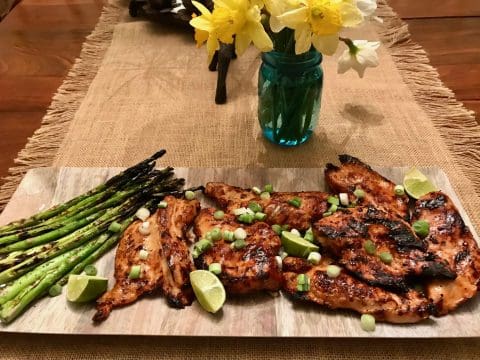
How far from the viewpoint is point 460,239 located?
1.71 metres

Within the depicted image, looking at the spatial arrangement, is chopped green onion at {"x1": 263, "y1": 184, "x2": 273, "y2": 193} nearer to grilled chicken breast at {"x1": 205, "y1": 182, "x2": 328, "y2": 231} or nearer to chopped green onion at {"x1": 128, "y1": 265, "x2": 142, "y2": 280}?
grilled chicken breast at {"x1": 205, "y1": 182, "x2": 328, "y2": 231}

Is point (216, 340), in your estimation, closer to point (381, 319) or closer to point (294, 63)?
point (381, 319)

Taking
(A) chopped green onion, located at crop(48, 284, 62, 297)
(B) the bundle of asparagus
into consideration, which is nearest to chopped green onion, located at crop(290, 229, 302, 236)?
(B) the bundle of asparagus

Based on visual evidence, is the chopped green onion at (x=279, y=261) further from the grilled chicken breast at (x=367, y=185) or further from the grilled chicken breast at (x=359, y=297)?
the grilled chicken breast at (x=367, y=185)

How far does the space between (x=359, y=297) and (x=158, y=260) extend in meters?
0.74

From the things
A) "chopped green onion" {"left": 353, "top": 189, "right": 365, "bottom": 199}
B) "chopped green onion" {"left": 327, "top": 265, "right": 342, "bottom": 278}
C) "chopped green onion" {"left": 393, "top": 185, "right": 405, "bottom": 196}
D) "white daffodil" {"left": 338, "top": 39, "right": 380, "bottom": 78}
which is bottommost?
"chopped green onion" {"left": 327, "top": 265, "right": 342, "bottom": 278}

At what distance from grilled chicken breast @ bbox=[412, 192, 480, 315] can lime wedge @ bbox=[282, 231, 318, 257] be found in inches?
17.1

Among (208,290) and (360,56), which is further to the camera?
(360,56)

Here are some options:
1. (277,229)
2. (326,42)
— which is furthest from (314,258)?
(326,42)

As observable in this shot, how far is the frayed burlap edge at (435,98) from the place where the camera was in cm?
244

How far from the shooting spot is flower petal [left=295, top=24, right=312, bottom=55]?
1.60 meters

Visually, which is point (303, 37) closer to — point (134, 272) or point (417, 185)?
point (417, 185)

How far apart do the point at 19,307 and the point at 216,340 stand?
69 centimetres

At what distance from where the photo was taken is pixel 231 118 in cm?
274
